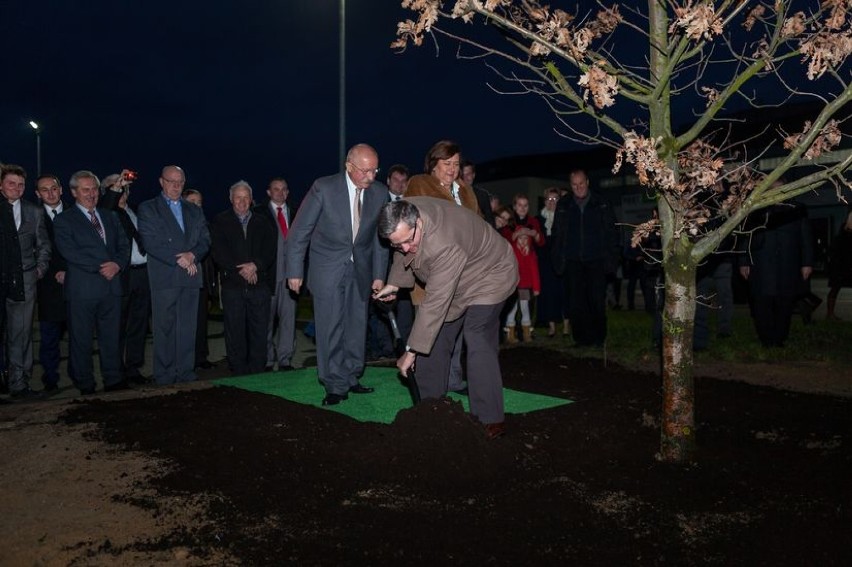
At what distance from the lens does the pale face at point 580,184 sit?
10547 millimetres

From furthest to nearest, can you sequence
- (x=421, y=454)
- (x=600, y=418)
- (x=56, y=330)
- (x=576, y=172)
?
(x=576, y=172), (x=56, y=330), (x=600, y=418), (x=421, y=454)

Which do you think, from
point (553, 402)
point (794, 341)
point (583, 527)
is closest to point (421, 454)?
point (583, 527)

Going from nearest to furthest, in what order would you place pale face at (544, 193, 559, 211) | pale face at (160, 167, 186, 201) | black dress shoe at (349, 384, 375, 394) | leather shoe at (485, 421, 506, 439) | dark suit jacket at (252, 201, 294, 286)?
1. leather shoe at (485, 421, 506, 439)
2. black dress shoe at (349, 384, 375, 394)
3. pale face at (160, 167, 186, 201)
4. dark suit jacket at (252, 201, 294, 286)
5. pale face at (544, 193, 559, 211)

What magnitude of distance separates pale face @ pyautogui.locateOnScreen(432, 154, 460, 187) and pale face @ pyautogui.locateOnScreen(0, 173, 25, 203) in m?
4.51

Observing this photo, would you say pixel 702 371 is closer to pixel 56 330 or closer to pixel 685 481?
pixel 685 481

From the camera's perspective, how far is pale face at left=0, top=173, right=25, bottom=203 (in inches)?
315

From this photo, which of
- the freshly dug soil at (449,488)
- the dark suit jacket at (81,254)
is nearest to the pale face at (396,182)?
the dark suit jacket at (81,254)

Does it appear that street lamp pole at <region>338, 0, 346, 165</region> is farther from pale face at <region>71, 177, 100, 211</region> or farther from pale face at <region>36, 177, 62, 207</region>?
pale face at <region>71, 177, 100, 211</region>

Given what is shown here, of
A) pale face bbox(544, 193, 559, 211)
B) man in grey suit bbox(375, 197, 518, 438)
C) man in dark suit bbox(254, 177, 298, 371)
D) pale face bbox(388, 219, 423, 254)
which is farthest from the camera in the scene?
pale face bbox(544, 193, 559, 211)

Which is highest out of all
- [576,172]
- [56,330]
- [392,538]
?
[576,172]

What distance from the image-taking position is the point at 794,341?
11000 mm

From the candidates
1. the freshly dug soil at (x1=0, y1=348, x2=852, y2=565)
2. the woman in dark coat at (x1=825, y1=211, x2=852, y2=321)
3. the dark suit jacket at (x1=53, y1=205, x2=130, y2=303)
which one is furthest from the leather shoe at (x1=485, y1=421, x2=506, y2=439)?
the woman in dark coat at (x1=825, y1=211, x2=852, y2=321)

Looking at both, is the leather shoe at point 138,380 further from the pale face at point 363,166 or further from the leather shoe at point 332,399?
the pale face at point 363,166

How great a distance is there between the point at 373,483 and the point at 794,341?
8.42 metres
